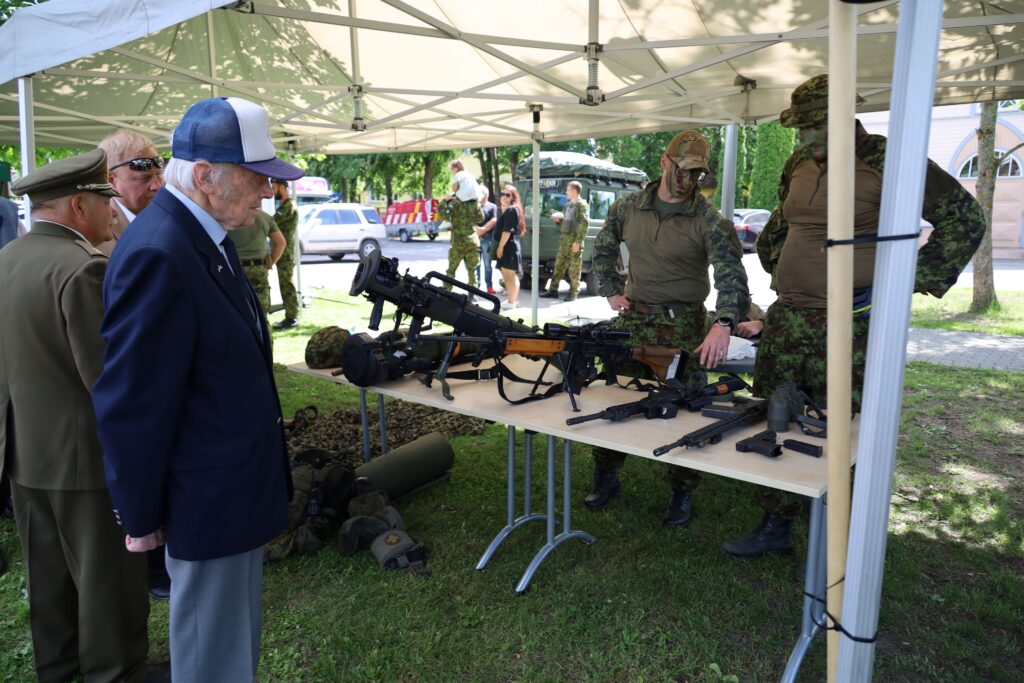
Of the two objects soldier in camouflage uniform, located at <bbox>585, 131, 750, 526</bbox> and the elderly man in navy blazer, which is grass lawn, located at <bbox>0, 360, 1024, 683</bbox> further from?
the elderly man in navy blazer

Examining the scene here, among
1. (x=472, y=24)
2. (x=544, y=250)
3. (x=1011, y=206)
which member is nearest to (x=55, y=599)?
(x=472, y=24)

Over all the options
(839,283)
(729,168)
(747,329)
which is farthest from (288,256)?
(839,283)

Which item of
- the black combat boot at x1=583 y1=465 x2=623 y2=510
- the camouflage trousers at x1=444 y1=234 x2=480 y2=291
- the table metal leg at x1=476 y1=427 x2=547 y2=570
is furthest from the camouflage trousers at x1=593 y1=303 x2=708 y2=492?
the camouflage trousers at x1=444 y1=234 x2=480 y2=291

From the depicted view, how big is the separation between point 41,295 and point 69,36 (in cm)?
148

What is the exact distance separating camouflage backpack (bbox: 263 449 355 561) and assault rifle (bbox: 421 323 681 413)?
3.25ft

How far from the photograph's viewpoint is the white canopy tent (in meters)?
1.51

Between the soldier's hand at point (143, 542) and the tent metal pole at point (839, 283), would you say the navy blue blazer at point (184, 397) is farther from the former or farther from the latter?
the tent metal pole at point (839, 283)

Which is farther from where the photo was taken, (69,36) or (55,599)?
(69,36)

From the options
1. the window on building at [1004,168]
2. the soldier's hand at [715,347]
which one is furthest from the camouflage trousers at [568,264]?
the window on building at [1004,168]

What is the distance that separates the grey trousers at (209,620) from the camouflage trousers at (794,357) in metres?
2.35

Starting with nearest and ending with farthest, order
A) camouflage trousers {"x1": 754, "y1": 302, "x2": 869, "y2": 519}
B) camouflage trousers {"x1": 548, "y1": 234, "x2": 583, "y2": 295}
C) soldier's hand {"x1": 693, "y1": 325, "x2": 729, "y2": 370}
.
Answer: camouflage trousers {"x1": 754, "y1": 302, "x2": 869, "y2": 519}
soldier's hand {"x1": 693, "y1": 325, "x2": 729, "y2": 370}
camouflage trousers {"x1": 548, "y1": 234, "x2": 583, "y2": 295}

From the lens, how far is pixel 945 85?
4.77 metres

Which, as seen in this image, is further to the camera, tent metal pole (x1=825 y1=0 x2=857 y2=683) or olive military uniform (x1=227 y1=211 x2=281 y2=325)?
olive military uniform (x1=227 y1=211 x2=281 y2=325)

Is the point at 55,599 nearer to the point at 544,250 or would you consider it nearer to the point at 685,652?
the point at 685,652
